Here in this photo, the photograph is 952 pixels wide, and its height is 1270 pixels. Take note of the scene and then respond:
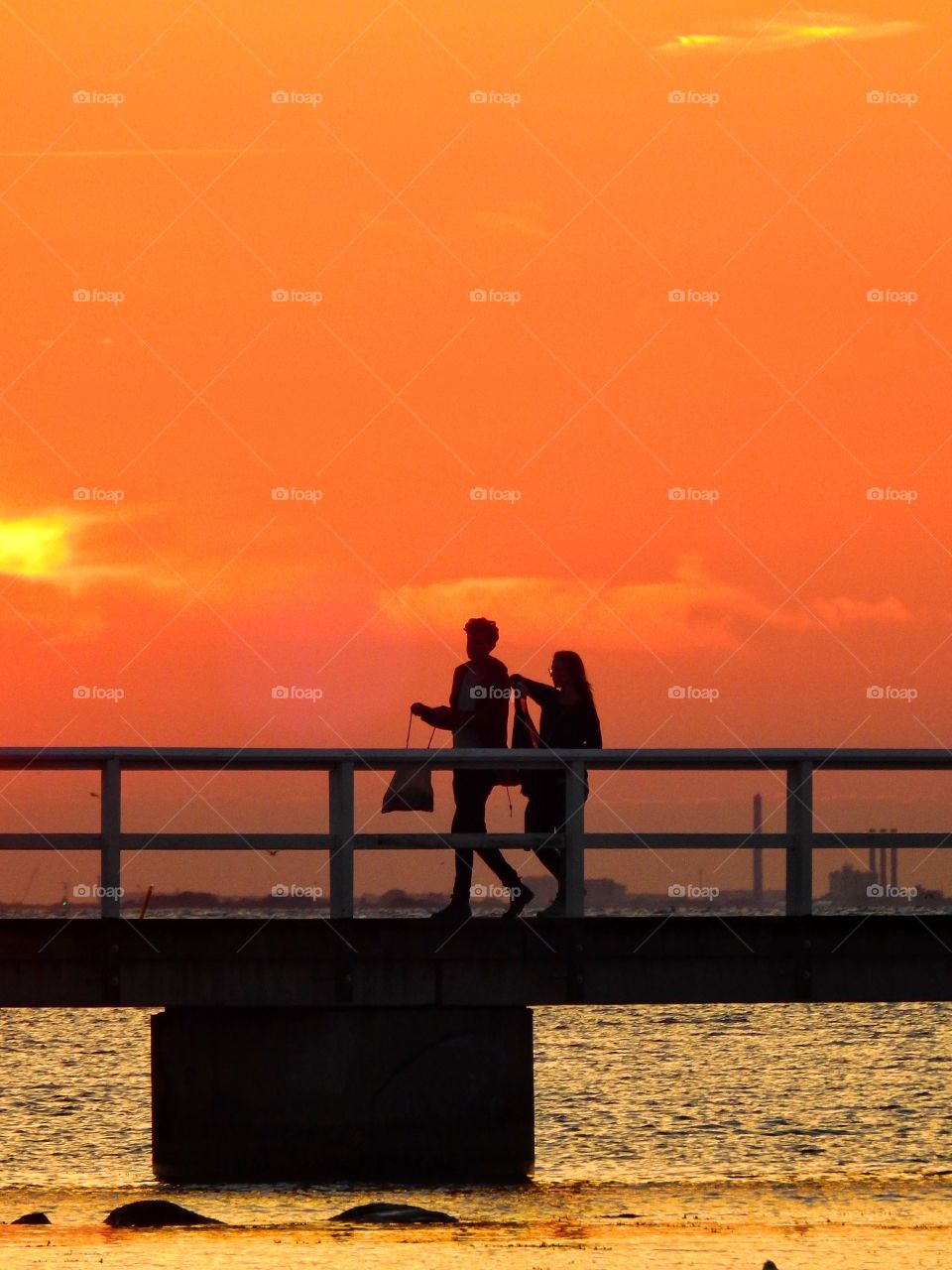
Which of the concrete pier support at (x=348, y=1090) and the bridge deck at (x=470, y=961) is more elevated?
the bridge deck at (x=470, y=961)

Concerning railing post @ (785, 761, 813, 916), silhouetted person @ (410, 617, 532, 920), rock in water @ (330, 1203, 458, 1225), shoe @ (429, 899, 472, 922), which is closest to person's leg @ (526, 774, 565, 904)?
silhouetted person @ (410, 617, 532, 920)

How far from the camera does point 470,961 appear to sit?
1484 cm

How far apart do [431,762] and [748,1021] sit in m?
59.3

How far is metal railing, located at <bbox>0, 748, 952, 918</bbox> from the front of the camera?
13961 millimetres

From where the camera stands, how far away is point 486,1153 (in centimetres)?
1526

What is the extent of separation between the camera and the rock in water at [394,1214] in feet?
44.0

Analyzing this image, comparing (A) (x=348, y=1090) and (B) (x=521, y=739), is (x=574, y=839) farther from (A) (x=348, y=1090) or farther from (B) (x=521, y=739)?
(A) (x=348, y=1090)

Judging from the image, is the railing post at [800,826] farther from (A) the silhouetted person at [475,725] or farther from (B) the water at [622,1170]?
(B) the water at [622,1170]

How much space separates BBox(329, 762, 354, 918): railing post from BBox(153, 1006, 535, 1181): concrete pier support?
3.64 feet

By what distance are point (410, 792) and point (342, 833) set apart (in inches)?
21.0

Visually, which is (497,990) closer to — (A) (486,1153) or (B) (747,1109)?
(A) (486,1153)

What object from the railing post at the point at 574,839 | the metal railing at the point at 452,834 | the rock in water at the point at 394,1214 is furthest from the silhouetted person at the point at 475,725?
the rock in water at the point at 394,1214

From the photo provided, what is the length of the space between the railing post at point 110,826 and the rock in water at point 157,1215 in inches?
81.5

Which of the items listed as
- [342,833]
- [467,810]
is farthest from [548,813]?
[342,833]
